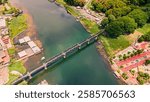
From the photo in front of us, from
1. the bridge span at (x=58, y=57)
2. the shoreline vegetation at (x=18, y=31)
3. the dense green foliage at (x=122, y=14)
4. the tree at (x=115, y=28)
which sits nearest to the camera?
the bridge span at (x=58, y=57)

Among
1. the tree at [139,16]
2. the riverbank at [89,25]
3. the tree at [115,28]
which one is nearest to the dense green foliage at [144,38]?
the tree at [115,28]

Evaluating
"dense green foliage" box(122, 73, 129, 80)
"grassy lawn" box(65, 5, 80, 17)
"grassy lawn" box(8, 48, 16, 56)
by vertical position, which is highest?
"grassy lawn" box(65, 5, 80, 17)

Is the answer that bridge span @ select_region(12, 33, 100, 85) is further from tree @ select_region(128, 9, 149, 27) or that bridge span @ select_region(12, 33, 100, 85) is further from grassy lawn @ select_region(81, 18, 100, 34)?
tree @ select_region(128, 9, 149, 27)

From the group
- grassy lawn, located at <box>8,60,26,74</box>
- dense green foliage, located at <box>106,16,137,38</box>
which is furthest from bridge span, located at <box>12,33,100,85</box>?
dense green foliage, located at <box>106,16,137,38</box>

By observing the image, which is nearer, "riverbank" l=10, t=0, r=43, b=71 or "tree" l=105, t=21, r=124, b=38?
"riverbank" l=10, t=0, r=43, b=71

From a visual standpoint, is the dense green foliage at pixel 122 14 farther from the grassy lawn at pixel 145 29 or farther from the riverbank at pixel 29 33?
the riverbank at pixel 29 33

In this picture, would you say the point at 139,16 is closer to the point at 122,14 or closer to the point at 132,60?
the point at 122,14
